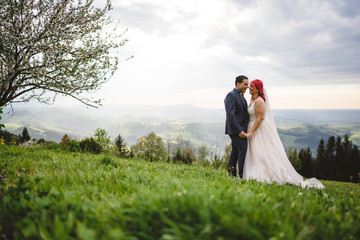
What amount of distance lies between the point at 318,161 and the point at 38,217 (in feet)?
273

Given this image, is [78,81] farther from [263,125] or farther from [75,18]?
[263,125]

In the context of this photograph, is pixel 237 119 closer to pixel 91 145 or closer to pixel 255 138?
pixel 255 138

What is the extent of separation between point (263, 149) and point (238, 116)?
63.1 inches

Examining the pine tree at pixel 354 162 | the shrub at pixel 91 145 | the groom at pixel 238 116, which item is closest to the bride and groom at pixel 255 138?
the groom at pixel 238 116

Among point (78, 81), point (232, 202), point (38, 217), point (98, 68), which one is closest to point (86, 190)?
point (38, 217)

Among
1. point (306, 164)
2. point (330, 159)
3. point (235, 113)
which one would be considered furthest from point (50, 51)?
point (330, 159)

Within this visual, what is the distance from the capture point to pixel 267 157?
7.56m

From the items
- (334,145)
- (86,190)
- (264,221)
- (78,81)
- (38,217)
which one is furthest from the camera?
(334,145)

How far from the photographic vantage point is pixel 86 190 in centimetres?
325

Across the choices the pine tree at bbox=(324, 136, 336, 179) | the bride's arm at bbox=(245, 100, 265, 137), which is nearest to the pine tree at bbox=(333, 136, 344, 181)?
the pine tree at bbox=(324, 136, 336, 179)

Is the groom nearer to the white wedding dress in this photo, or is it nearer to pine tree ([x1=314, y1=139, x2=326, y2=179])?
the white wedding dress

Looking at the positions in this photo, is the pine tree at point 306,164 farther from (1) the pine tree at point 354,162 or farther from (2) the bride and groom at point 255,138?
(2) the bride and groom at point 255,138

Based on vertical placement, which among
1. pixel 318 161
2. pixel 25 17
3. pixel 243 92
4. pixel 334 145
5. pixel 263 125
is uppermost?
pixel 25 17

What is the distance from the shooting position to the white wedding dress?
7355 mm
